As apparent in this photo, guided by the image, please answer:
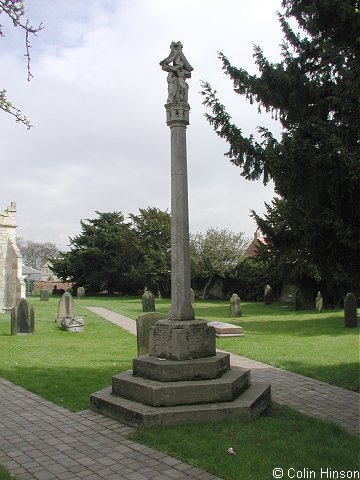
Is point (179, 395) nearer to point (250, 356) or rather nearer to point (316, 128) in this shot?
point (316, 128)

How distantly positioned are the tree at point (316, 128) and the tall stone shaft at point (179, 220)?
1.88 ft

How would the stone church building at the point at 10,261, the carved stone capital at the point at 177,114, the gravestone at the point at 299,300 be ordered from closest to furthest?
the carved stone capital at the point at 177,114
the gravestone at the point at 299,300
the stone church building at the point at 10,261

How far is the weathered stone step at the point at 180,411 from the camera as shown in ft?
17.5

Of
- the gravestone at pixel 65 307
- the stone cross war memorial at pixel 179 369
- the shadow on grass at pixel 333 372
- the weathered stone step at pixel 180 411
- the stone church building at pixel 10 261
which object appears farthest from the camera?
the stone church building at pixel 10 261

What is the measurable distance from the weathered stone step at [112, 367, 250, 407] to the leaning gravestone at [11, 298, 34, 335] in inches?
381

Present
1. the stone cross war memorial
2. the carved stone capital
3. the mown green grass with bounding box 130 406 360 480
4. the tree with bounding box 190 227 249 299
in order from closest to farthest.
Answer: the mown green grass with bounding box 130 406 360 480 < the stone cross war memorial < the carved stone capital < the tree with bounding box 190 227 249 299

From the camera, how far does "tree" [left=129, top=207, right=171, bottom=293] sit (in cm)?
4228

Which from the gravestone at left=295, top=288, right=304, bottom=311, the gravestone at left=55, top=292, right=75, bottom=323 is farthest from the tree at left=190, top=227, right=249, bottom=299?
the gravestone at left=55, top=292, right=75, bottom=323

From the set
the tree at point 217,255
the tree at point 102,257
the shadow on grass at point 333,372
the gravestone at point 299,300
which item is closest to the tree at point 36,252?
the tree at point 102,257

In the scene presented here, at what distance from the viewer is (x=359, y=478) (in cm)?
399

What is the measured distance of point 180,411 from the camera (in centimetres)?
540

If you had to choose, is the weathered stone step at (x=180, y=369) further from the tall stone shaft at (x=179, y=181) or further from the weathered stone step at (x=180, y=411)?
the tall stone shaft at (x=179, y=181)

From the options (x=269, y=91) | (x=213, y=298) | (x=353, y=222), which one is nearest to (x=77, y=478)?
(x=353, y=222)

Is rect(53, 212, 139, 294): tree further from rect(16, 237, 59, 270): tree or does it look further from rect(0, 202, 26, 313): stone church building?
rect(16, 237, 59, 270): tree
